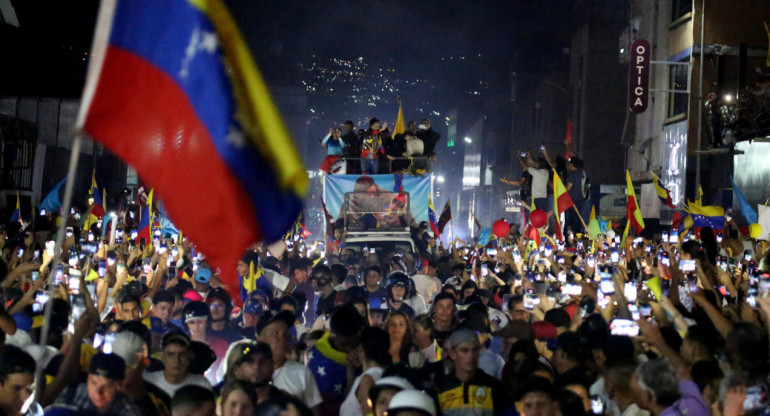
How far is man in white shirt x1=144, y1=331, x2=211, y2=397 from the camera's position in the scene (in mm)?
5664

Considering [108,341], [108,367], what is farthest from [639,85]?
[108,367]

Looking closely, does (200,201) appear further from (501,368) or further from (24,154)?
(24,154)

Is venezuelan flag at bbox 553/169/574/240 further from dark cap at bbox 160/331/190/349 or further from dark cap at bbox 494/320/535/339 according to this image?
dark cap at bbox 160/331/190/349

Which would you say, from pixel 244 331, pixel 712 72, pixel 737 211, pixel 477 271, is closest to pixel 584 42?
pixel 712 72

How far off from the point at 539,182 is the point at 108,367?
1443 centimetres

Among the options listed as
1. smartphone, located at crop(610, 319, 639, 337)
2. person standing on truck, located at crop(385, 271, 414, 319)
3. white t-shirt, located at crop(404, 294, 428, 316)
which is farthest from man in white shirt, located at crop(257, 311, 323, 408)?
white t-shirt, located at crop(404, 294, 428, 316)

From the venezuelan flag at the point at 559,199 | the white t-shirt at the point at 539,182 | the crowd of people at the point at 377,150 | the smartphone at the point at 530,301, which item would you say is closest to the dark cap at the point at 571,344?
the smartphone at the point at 530,301

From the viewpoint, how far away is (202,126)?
16.5 ft

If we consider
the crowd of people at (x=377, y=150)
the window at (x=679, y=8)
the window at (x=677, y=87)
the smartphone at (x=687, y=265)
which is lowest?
the smartphone at (x=687, y=265)

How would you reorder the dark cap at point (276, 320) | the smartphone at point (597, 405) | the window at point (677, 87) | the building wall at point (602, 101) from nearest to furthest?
the smartphone at point (597, 405)
the dark cap at point (276, 320)
the window at point (677, 87)
the building wall at point (602, 101)

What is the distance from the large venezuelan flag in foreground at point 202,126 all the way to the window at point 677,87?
26.7 meters

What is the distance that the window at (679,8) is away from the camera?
98.6 ft

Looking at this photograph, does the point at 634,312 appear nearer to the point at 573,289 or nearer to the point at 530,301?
the point at 573,289

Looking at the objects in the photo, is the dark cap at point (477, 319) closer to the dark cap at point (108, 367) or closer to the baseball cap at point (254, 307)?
the baseball cap at point (254, 307)
